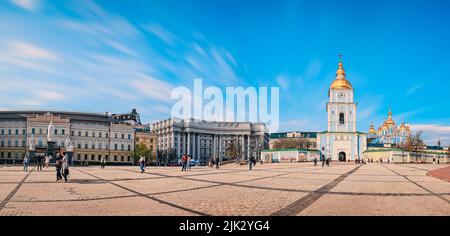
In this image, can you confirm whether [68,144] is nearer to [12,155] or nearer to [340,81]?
[12,155]

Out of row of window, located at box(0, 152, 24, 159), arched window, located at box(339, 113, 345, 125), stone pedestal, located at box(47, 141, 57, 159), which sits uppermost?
arched window, located at box(339, 113, 345, 125)

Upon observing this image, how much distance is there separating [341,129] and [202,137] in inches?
2916

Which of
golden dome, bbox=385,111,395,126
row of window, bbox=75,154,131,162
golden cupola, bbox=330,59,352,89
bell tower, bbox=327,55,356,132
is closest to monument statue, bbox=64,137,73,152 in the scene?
row of window, bbox=75,154,131,162

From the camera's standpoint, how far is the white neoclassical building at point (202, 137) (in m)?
141

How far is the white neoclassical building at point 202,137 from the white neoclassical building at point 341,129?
117 feet

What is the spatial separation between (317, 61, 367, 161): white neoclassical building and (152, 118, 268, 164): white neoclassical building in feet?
117

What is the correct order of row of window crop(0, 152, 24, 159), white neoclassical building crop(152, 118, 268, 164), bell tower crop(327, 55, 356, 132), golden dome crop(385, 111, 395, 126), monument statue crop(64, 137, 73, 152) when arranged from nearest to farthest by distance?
monument statue crop(64, 137, 73, 152) < row of window crop(0, 152, 24, 159) < bell tower crop(327, 55, 356, 132) < white neoclassical building crop(152, 118, 268, 164) < golden dome crop(385, 111, 395, 126)

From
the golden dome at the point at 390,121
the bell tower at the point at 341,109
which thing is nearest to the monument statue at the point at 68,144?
the bell tower at the point at 341,109

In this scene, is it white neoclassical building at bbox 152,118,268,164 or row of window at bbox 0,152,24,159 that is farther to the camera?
white neoclassical building at bbox 152,118,268,164

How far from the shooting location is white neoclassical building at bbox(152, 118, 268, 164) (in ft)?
463

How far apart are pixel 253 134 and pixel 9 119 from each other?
112260mm

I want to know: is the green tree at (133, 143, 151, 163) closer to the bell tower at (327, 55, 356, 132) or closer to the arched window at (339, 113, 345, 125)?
the bell tower at (327, 55, 356, 132)
